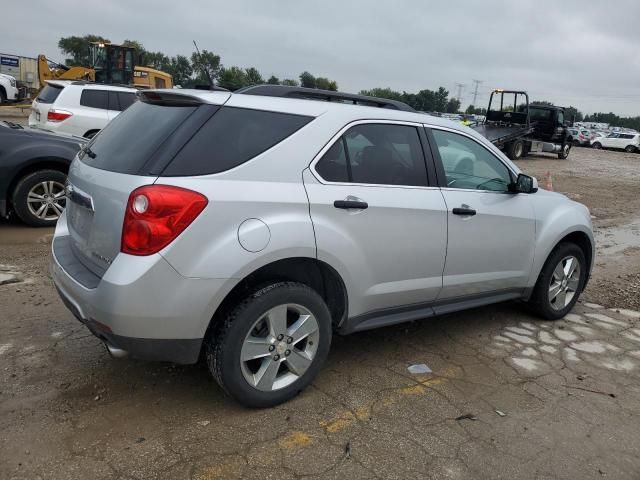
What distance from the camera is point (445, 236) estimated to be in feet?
11.7

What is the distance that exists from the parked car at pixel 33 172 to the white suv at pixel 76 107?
12.5 ft

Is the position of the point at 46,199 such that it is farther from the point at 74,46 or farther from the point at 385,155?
the point at 74,46

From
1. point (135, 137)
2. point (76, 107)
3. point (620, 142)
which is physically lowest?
point (135, 137)

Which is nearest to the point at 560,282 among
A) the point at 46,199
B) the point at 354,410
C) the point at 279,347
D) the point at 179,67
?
the point at 354,410

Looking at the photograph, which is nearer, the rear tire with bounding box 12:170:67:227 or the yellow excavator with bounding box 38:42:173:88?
the rear tire with bounding box 12:170:67:227

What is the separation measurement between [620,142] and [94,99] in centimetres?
3782

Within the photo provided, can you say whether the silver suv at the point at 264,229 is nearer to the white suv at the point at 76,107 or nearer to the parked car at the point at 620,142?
the white suv at the point at 76,107

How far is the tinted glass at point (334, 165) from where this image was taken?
303 cm

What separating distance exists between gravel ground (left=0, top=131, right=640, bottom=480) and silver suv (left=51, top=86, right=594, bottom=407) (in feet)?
1.03

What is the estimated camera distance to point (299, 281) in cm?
309

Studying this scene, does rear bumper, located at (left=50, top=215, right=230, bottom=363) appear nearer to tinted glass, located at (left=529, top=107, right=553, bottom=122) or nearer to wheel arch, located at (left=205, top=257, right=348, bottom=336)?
wheel arch, located at (left=205, top=257, right=348, bottom=336)

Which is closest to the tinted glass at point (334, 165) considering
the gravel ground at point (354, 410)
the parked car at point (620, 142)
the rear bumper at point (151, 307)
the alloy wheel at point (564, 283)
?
the rear bumper at point (151, 307)


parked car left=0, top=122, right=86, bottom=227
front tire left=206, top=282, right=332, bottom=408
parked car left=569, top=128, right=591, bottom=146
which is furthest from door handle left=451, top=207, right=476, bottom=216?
parked car left=569, top=128, right=591, bottom=146

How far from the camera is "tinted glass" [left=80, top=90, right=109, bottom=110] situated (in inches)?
411
